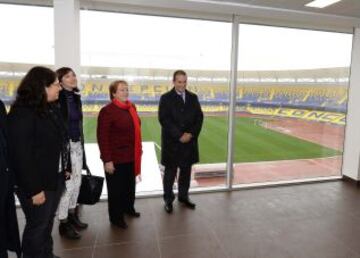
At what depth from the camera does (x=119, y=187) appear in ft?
9.84

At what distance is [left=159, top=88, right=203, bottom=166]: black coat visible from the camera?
132 inches

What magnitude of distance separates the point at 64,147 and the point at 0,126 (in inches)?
17.6

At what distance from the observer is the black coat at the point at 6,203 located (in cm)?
186

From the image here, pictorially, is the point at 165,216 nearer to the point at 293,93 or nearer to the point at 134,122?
the point at 134,122

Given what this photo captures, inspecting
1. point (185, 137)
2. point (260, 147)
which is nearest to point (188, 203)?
point (185, 137)

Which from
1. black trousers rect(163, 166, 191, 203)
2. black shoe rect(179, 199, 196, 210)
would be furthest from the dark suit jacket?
black shoe rect(179, 199, 196, 210)

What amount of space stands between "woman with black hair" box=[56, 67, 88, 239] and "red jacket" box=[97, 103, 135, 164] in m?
0.21

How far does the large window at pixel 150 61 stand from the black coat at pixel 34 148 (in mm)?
1846

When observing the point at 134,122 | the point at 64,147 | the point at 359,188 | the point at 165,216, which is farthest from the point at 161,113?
the point at 359,188

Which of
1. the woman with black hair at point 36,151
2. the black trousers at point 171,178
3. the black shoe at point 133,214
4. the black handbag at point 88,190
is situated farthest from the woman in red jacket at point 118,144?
the woman with black hair at point 36,151

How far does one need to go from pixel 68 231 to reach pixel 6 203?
102cm

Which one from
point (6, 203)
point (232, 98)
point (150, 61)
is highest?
point (150, 61)

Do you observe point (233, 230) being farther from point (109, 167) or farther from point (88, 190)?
point (88, 190)

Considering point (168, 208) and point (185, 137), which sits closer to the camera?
point (185, 137)
